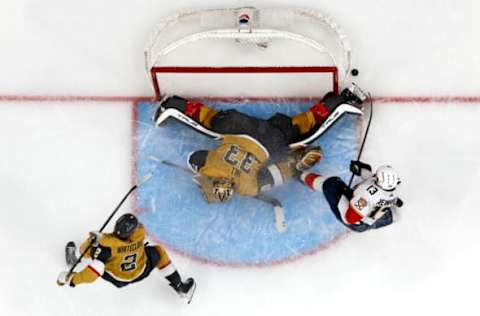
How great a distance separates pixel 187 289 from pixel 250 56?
1645mm

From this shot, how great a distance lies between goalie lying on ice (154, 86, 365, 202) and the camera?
5.70 m

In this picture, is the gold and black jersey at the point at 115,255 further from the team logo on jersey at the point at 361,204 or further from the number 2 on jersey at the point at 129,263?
the team logo on jersey at the point at 361,204

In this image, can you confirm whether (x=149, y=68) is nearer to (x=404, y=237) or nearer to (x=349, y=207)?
(x=349, y=207)

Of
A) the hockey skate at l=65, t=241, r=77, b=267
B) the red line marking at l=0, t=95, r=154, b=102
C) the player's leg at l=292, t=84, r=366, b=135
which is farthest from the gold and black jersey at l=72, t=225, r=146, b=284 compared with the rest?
the player's leg at l=292, t=84, r=366, b=135

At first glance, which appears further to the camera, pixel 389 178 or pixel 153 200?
pixel 153 200

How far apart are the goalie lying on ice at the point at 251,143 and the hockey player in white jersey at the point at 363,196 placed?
198mm

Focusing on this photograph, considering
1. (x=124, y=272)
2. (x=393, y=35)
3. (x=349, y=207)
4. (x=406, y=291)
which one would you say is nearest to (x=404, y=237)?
(x=406, y=291)

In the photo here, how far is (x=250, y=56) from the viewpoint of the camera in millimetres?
6195

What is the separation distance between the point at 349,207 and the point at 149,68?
5.36 ft

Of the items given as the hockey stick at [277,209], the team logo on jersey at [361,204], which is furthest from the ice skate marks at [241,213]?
the team logo on jersey at [361,204]

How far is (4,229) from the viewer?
19.9ft

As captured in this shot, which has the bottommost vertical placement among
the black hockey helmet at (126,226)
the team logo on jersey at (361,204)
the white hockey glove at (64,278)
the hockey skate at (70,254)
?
the hockey skate at (70,254)

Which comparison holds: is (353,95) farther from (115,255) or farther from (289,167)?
(115,255)

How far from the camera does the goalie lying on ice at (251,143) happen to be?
18.7ft
